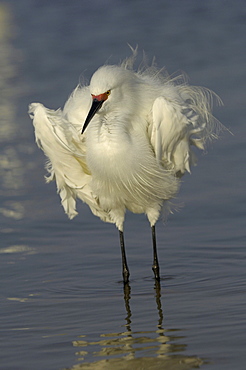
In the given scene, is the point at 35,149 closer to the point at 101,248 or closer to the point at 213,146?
the point at 213,146

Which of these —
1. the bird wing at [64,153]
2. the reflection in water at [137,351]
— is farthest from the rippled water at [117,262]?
the bird wing at [64,153]

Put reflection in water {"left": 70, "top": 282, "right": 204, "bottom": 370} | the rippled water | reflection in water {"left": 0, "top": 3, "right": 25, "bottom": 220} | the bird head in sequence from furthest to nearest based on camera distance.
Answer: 1. reflection in water {"left": 0, "top": 3, "right": 25, "bottom": 220}
2. the bird head
3. the rippled water
4. reflection in water {"left": 70, "top": 282, "right": 204, "bottom": 370}

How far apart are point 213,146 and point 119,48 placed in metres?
5.41

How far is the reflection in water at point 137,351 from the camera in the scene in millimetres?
5191

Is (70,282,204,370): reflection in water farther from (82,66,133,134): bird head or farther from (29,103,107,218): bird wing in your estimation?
(29,103,107,218): bird wing

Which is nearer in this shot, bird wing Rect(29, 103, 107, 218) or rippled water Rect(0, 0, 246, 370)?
rippled water Rect(0, 0, 246, 370)

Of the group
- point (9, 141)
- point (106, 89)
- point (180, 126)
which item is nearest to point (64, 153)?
point (106, 89)


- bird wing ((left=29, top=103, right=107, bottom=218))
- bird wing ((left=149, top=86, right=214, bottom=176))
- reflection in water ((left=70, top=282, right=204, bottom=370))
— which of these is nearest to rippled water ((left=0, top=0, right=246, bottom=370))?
reflection in water ((left=70, top=282, right=204, bottom=370))

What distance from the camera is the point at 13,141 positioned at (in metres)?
11.2

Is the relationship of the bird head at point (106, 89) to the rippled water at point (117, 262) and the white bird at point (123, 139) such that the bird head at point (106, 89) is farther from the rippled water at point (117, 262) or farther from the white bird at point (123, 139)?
the rippled water at point (117, 262)

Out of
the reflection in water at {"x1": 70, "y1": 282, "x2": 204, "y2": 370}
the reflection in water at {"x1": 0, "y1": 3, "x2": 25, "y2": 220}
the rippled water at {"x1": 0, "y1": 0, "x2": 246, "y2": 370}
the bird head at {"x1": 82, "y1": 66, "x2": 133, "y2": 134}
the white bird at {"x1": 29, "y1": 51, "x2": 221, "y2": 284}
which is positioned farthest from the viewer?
the reflection in water at {"x1": 0, "y1": 3, "x2": 25, "y2": 220}

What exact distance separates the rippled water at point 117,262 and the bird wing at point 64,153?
19.1 inches

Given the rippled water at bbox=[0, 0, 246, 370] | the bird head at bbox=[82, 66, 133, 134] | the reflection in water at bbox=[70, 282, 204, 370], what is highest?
the bird head at bbox=[82, 66, 133, 134]

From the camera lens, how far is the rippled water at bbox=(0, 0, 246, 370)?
5500 millimetres
